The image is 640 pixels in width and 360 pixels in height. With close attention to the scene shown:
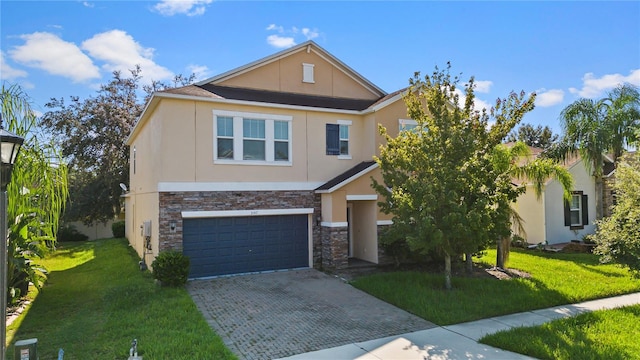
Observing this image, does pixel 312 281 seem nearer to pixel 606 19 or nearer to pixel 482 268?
pixel 482 268

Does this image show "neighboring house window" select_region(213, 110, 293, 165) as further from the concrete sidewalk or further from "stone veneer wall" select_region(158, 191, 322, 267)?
the concrete sidewalk

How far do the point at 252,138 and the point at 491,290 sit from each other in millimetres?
9212

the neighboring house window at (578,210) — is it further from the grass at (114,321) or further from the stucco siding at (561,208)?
the grass at (114,321)

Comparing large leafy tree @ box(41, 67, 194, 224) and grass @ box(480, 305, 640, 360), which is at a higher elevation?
large leafy tree @ box(41, 67, 194, 224)

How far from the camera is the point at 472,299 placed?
10.3 meters

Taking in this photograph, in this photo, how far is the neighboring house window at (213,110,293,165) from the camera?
13.5 metres

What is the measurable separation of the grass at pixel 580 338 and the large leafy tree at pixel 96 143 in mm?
27555

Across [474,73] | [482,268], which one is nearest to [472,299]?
[482,268]

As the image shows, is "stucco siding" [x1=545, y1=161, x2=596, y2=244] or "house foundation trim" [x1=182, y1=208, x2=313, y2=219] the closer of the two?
"house foundation trim" [x1=182, y1=208, x2=313, y2=219]

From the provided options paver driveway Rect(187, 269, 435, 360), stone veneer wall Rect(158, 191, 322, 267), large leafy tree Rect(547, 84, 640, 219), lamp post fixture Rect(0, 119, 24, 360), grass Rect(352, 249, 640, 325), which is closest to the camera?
lamp post fixture Rect(0, 119, 24, 360)

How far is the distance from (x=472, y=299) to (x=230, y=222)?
8120 millimetres

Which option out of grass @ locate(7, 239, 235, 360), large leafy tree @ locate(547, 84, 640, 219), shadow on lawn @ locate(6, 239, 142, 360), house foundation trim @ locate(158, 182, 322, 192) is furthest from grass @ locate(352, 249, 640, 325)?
shadow on lawn @ locate(6, 239, 142, 360)

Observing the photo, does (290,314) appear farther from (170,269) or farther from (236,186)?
(236,186)

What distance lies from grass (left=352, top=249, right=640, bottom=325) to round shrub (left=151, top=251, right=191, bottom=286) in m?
5.36
